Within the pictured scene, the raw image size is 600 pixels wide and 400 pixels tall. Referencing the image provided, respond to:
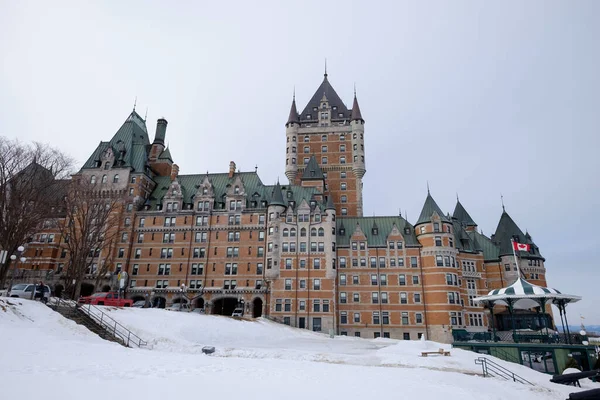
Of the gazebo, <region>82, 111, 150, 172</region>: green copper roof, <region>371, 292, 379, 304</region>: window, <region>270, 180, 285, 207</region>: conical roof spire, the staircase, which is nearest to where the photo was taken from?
the staircase

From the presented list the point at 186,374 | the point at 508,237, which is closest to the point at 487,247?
the point at 508,237

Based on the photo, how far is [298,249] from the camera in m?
58.0

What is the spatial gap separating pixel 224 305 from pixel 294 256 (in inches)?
639

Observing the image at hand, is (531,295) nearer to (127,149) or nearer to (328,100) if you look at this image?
(328,100)

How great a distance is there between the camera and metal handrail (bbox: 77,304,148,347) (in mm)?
27125

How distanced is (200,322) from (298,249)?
23446 millimetres

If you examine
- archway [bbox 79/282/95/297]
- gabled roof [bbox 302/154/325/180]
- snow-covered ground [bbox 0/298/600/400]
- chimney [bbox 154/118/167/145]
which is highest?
chimney [bbox 154/118/167/145]

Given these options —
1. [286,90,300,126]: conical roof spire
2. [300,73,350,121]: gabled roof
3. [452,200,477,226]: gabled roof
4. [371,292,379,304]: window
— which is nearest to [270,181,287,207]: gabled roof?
[371,292,379,304]: window

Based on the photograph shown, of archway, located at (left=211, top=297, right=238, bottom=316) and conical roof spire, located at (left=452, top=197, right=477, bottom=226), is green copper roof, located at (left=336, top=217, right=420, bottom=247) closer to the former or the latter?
conical roof spire, located at (left=452, top=197, right=477, bottom=226)

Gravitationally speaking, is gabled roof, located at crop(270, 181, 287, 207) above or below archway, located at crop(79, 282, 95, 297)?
above

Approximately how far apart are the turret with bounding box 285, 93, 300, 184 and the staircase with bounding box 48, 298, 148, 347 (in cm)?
5143

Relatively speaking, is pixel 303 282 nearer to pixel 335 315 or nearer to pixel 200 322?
pixel 335 315

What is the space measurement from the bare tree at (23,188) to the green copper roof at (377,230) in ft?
131

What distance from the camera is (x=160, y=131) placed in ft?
254
